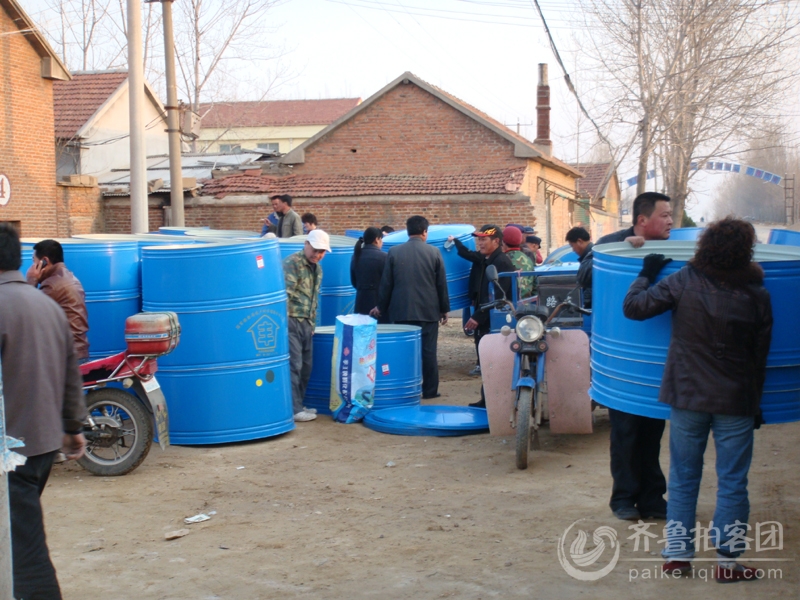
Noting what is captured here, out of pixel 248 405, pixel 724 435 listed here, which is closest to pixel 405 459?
pixel 248 405

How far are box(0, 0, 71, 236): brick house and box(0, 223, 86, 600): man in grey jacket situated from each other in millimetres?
19763

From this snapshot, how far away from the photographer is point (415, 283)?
934 centimetres

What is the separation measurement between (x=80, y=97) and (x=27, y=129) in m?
8.29

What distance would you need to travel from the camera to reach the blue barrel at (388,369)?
8477 mm

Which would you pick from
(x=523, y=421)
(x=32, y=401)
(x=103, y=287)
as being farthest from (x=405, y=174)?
(x=32, y=401)

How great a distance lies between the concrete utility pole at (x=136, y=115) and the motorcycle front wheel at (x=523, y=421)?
8.16 m

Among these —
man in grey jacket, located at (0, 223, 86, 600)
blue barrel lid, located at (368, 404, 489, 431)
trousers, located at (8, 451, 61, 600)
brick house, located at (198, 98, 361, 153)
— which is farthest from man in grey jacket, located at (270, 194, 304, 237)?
brick house, located at (198, 98, 361, 153)

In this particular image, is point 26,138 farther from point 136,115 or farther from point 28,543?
point 28,543

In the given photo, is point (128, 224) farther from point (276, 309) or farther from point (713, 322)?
point (713, 322)

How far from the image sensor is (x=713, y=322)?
3820 mm

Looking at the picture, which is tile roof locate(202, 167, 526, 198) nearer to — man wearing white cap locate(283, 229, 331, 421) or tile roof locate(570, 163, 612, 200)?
man wearing white cap locate(283, 229, 331, 421)

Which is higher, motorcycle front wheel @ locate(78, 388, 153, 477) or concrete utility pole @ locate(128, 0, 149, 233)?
concrete utility pole @ locate(128, 0, 149, 233)

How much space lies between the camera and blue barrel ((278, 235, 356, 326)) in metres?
9.74

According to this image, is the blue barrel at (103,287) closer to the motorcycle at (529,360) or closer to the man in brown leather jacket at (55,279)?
the man in brown leather jacket at (55,279)
